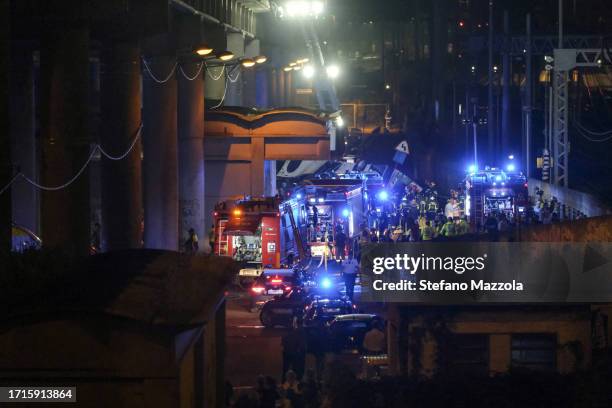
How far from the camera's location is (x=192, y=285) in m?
9.95

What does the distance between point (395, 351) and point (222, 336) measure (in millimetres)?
6112

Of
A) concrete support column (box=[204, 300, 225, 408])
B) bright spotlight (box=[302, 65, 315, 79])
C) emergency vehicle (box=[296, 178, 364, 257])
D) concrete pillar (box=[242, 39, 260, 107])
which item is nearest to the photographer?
concrete support column (box=[204, 300, 225, 408])

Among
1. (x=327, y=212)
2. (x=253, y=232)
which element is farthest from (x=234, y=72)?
(x=253, y=232)

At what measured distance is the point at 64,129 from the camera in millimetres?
25062

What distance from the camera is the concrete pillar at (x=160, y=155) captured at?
36.6 m

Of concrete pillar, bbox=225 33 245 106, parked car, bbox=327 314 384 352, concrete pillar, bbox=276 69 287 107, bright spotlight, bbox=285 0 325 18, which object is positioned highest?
bright spotlight, bbox=285 0 325 18

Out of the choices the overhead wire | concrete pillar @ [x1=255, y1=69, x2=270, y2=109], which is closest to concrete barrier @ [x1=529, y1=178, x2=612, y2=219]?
the overhead wire

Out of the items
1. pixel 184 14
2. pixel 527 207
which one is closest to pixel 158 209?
pixel 184 14

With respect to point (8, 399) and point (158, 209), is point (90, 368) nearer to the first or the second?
point (8, 399)

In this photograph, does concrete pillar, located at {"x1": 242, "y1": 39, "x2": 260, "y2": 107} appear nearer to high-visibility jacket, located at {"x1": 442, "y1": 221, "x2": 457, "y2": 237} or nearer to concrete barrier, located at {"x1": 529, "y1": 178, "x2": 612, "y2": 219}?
concrete barrier, located at {"x1": 529, "y1": 178, "x2": 612, "y2": 219}

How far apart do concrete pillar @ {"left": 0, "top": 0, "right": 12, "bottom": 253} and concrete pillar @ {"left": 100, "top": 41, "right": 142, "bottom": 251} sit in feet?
31.4

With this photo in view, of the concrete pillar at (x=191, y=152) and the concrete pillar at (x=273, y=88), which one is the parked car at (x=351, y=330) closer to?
the concrete pillar at (x=191, y=152)

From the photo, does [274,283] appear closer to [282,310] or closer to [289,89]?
[282,310]

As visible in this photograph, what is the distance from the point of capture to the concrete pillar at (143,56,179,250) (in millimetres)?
36594
